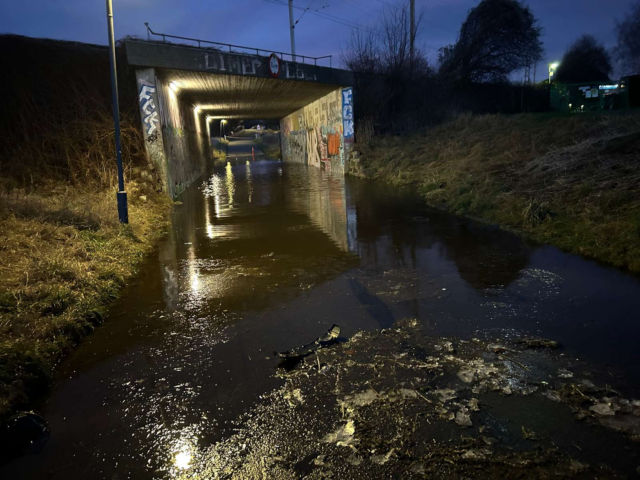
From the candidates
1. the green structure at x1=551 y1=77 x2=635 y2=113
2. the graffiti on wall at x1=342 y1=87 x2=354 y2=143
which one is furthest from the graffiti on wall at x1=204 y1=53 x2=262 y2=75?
the green structure at x1=551 y1=77 x2=635 y2=113

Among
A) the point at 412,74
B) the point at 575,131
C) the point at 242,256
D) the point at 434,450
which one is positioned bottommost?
the point at 434,450

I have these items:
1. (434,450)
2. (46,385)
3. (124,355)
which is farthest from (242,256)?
(434,450)

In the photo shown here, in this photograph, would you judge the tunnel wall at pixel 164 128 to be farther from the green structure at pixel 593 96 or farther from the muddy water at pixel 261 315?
the green structure at pixel 593 96

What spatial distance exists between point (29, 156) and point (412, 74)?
21431 millimetres

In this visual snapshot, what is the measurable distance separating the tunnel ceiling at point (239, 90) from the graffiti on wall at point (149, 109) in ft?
3.36

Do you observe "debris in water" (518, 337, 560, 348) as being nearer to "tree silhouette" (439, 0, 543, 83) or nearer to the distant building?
the distant building

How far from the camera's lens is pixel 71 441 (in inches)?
119

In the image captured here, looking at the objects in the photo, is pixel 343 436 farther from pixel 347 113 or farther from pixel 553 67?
pixel 553 67

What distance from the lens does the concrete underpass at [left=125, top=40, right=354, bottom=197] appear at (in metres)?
13.6

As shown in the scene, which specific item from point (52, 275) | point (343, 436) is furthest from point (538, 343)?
point (52, 275)

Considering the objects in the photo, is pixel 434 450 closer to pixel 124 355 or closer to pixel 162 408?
pixel 162 408

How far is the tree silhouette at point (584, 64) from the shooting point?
3519 centimetres

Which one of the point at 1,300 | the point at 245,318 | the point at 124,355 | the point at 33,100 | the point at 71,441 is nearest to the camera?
the point at 71,441

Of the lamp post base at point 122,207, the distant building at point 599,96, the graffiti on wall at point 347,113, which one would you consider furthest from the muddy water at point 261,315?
the graffiti on wall at point 347,113
